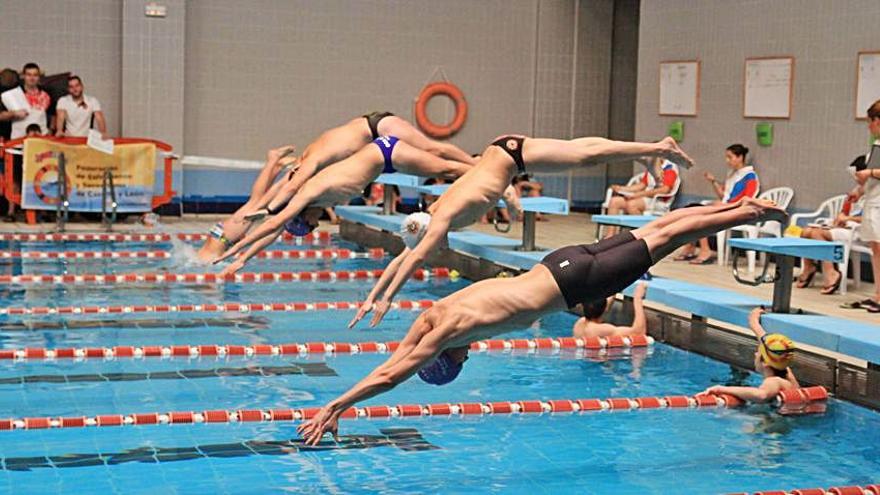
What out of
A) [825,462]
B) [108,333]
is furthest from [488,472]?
[108,333]

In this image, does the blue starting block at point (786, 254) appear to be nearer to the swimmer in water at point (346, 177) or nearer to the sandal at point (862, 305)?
the sandal at point (862, 305)

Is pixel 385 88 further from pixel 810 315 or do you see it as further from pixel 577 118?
pixel 810 315

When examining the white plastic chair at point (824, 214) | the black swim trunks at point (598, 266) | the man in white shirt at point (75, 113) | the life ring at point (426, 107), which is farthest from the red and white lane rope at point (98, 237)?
the black swim trunks at point (598, 266)

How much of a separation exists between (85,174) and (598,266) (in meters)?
10.4

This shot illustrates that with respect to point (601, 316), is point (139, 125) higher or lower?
higher

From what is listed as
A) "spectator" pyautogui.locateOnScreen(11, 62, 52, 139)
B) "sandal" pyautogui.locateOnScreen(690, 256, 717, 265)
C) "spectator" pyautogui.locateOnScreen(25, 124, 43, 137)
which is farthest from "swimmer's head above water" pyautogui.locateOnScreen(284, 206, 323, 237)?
"spectator" pyautogui.locateOnScreen(11, 62, 52, 139)

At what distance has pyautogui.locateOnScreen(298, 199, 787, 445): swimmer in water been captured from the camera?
196 inches

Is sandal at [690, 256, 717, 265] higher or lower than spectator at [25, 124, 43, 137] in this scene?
lower

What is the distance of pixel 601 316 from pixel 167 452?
12.1ft

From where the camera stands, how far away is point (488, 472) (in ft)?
18.8

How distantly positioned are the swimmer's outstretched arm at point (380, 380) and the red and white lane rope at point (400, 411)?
1268 millimetres

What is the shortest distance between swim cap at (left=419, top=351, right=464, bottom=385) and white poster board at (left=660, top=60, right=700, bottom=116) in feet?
31.8

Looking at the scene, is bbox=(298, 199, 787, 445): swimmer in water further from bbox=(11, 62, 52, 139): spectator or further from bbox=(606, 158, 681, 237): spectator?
bbox=(11, 62, 52, 139): spectator

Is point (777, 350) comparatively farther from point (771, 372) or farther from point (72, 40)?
point (72, 40)
